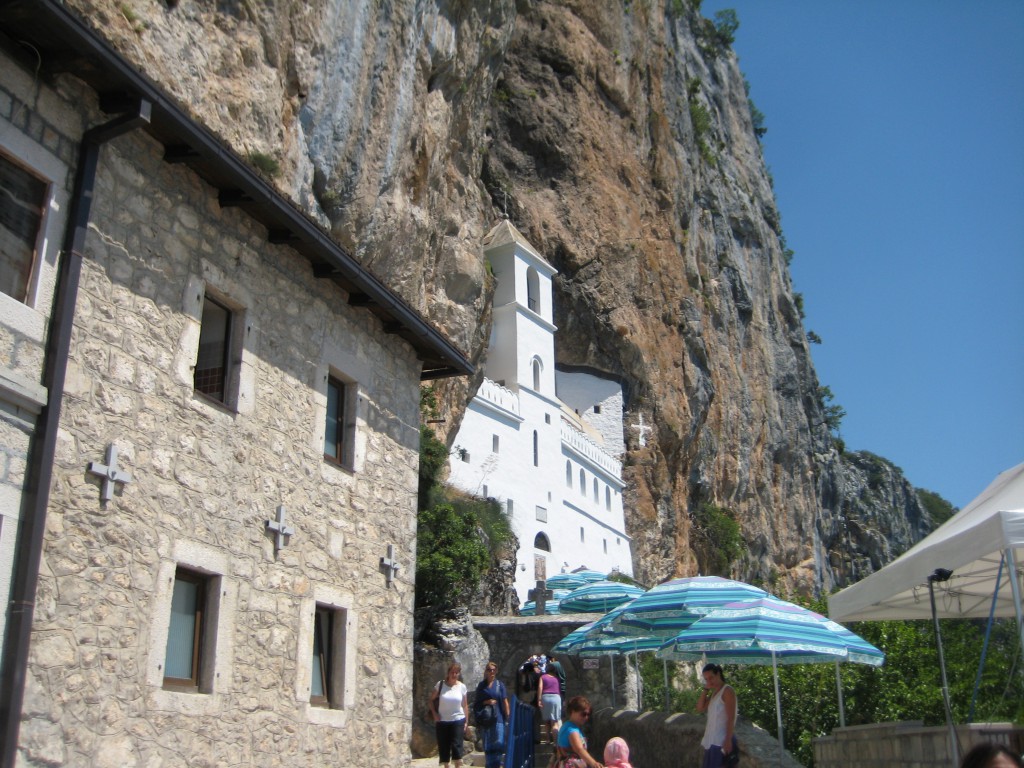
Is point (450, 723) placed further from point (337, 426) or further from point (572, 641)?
point (572, 641)

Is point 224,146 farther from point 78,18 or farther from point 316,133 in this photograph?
point 316,133

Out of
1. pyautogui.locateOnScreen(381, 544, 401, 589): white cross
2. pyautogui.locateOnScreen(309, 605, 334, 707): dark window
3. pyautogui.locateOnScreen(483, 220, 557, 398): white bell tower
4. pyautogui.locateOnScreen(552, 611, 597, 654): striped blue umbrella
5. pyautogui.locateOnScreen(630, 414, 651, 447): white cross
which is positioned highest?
pyautogui.locateOnScreen(483, 220, 557, 398): white bell tower

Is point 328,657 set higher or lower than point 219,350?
lower

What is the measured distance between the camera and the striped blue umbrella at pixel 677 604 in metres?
12.2

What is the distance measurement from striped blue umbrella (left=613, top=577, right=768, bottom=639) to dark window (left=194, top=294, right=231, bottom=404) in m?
6.12

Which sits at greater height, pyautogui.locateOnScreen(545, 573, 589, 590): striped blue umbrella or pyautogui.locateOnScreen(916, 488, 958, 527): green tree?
pyautogui.locateOnScreen(916, 488, 958, 527): green tree

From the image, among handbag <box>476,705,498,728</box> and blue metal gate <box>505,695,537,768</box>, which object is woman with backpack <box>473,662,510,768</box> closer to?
handbag <box>476,705,498,728</box>

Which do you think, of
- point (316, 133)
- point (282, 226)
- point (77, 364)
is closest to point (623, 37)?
point (316, 133)

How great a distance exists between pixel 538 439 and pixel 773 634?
92.3 feet

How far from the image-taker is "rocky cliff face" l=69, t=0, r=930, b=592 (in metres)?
15.9

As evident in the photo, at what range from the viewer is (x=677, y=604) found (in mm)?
12258

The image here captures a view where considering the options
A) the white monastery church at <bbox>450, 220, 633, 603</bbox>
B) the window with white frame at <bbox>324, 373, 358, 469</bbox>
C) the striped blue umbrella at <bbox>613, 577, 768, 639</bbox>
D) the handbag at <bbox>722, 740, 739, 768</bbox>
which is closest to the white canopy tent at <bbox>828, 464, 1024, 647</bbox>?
the handbag at <bbox>722, 740, 739, 768</bbox>

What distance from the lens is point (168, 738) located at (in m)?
7.52

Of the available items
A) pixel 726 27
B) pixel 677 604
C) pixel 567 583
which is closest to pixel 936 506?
pixel 726 27
